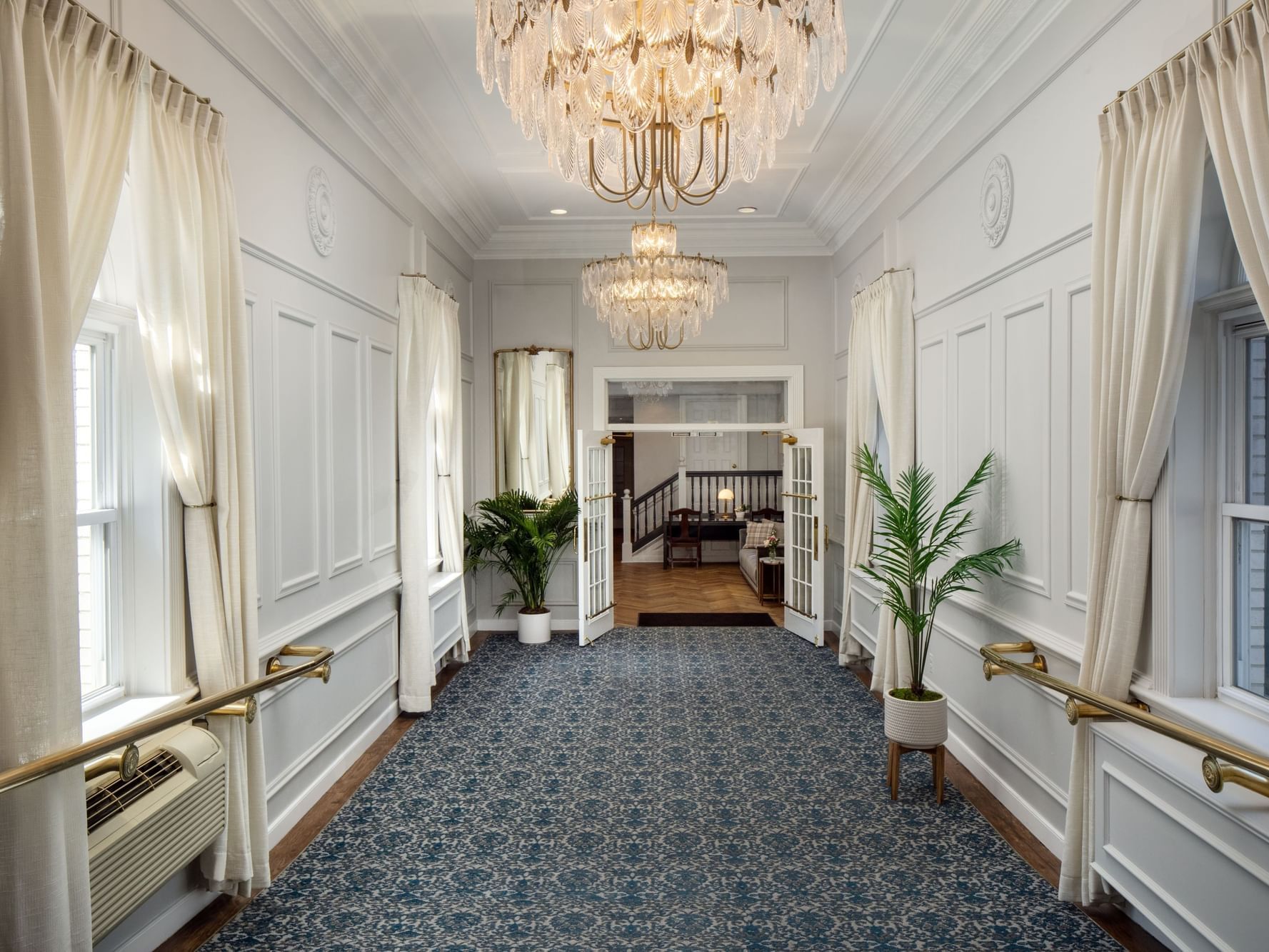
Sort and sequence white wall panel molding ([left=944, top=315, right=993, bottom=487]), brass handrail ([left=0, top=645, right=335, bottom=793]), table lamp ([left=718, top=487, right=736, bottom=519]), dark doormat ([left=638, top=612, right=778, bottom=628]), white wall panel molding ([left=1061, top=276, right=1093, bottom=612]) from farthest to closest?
table lamp ([left=718, top=487, right=736, bottom=519]) → dark doormat ([left=638, top=612, right=778, bottom=628]) → white wall panel molding ([left=944, top=315, right=993, bottom=487]) → white wall panel molding ([left=1061, top=276, right=1093, bottom=612]) → brass handrail ([left=0, top=645, right=335, bottom=793])

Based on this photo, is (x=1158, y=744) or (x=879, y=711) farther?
(x=879, y=711)

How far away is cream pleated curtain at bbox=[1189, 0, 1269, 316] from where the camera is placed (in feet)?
6.27

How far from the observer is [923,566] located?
379 cm

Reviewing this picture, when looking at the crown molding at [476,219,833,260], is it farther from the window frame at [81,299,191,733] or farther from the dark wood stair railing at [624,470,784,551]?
the dark wood stair railing at [624,470,784,551]

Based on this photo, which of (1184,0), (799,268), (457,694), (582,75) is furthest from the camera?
(799,268)

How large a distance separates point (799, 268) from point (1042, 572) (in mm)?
4484

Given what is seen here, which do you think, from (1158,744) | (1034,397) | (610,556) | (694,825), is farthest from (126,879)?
(610,556)

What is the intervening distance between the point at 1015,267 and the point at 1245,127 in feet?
4.87

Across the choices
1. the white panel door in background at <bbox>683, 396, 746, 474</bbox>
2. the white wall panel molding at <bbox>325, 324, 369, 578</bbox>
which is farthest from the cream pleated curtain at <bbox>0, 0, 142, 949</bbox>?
the white panel door in background at <bbox>683, 396, 746, 474</bbox>

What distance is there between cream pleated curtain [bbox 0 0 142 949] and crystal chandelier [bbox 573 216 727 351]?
340 cm

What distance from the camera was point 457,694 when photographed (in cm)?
527

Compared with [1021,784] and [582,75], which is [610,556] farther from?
[582,75]

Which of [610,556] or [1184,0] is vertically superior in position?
[1184,0]

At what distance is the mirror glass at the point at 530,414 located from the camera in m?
7.12
